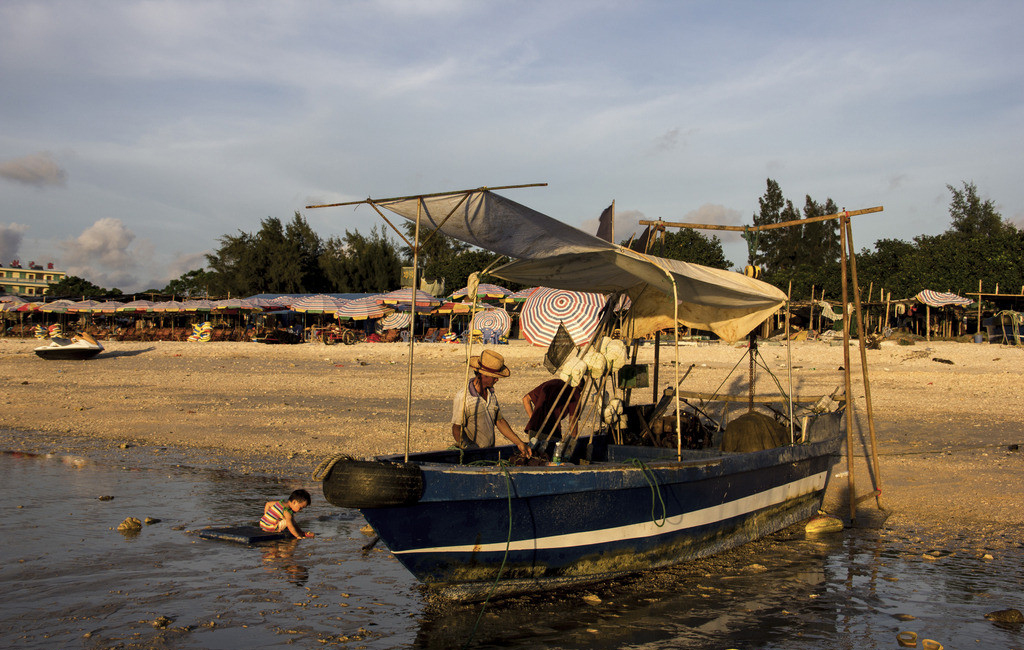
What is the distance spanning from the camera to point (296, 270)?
56156 millimetres

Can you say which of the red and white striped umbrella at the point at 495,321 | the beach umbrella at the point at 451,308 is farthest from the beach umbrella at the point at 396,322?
the red and white striped umbrella at the point at 495,321

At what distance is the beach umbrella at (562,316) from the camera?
8.16 m

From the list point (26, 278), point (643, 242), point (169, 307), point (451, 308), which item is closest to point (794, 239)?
point (451, 308)

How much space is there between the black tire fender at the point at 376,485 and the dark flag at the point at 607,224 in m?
3.35

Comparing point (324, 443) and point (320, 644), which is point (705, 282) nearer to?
point (320, 644)

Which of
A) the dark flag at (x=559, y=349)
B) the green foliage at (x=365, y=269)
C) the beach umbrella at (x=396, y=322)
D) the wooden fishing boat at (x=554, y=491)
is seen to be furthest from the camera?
the green foliage at (x=365, y=269)

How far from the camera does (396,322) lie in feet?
114

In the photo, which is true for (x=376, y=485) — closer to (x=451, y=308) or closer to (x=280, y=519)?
(x=280, y=519)

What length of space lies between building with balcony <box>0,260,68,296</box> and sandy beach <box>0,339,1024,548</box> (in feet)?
328

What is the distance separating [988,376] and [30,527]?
18582 mm

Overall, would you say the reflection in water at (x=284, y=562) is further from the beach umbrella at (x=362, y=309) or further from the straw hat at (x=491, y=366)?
the beach umbrella at (x=362, y=309)

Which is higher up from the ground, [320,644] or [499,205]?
[499,205]

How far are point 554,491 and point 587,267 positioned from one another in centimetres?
246

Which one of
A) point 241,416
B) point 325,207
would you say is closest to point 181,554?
point 325,207
